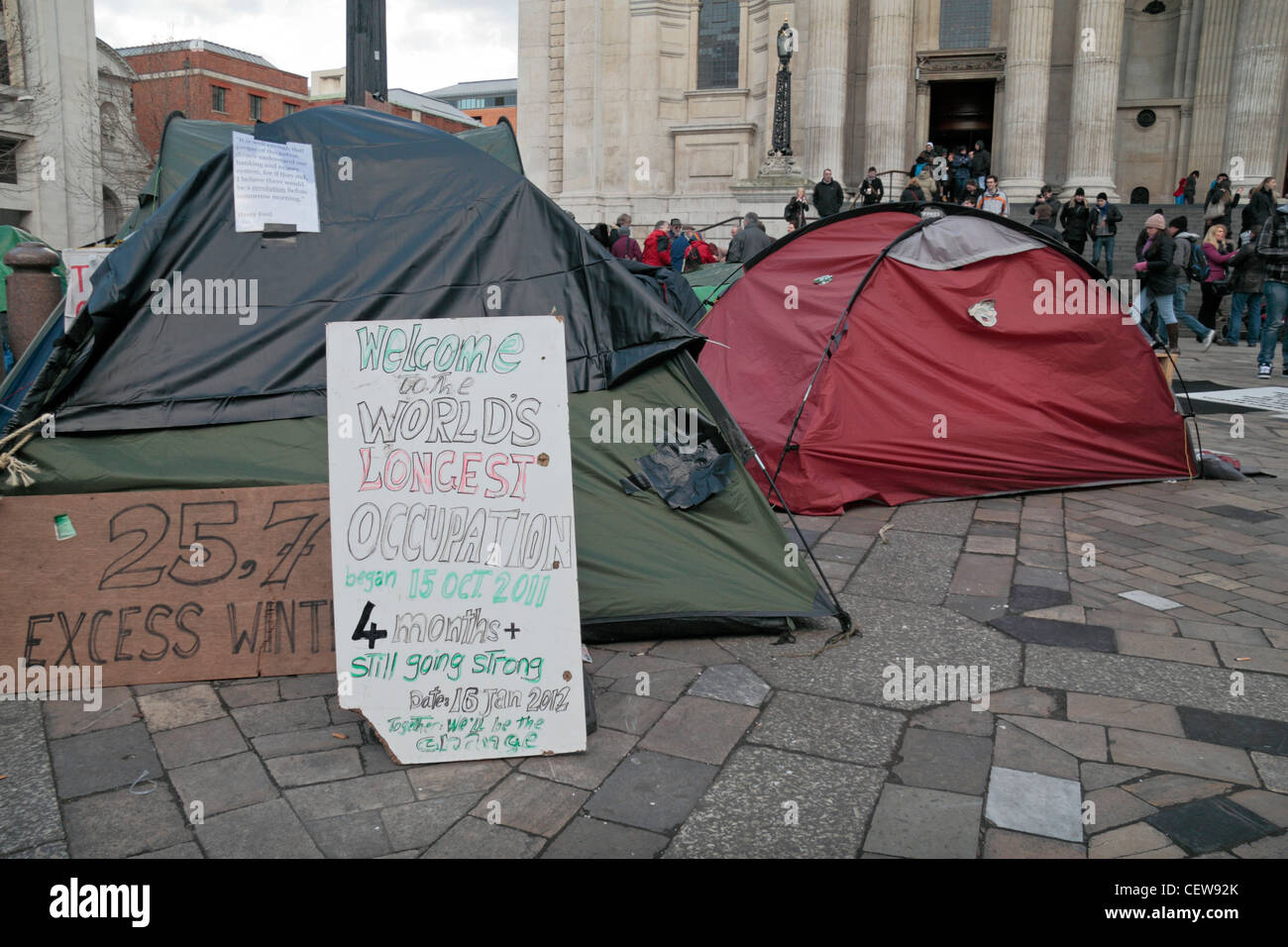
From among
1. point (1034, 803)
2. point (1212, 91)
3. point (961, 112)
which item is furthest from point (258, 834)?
point (1212, 91)

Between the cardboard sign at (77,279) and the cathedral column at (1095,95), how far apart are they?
18.9 meters

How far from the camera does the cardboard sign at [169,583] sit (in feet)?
12.2

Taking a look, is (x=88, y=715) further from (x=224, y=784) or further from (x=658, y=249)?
(x=658, y=249)

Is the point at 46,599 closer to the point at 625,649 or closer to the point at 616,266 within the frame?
the point at 625,649

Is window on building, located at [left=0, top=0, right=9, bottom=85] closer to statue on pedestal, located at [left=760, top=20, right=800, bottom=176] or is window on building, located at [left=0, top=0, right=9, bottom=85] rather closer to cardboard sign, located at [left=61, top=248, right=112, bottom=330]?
Answer: statue on pedestal, located at [left=760, top=20, right=800, bottom=176]

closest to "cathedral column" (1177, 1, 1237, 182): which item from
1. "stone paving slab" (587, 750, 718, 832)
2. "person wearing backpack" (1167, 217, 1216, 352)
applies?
"person wearing backpack" (1167, 217, 1216, 352)

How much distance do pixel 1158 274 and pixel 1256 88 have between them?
12576 mm

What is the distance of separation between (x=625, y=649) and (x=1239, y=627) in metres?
2.76

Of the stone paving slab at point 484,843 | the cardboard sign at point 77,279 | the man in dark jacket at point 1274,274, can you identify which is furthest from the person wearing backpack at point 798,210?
the stone paving slab at point 484,843

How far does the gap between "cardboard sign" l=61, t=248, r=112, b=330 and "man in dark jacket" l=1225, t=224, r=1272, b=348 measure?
12.6 meters

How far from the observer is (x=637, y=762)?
3.21 meters

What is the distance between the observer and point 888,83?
2089 cm

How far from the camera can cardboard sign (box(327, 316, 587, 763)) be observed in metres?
3.23

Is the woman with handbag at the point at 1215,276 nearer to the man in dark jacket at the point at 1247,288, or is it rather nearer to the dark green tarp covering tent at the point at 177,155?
the man in dark jacket at the point at 1247,288
